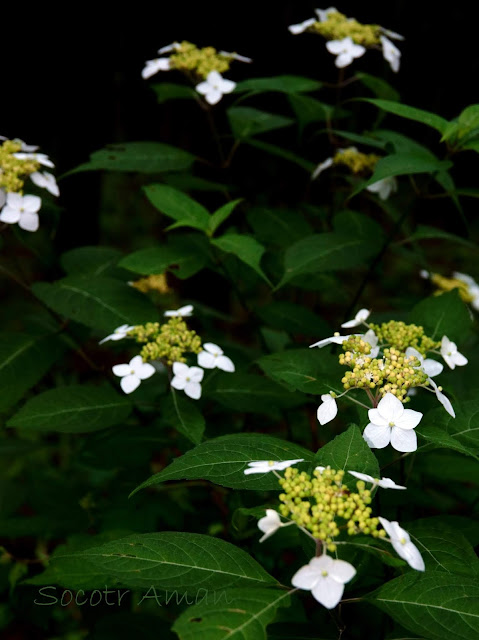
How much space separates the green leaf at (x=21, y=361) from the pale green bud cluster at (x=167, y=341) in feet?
1.26

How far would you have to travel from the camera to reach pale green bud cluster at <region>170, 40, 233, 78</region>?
6.51ft

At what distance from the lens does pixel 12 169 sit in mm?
1716

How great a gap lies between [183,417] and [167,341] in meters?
0.20

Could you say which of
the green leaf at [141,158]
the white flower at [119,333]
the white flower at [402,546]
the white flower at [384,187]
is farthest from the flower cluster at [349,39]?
the white flower at [402,546]

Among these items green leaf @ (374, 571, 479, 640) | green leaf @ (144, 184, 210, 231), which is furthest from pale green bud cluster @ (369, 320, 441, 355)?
green leaf @ (144, 184, 210, 231)

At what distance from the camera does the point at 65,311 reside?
1.76m

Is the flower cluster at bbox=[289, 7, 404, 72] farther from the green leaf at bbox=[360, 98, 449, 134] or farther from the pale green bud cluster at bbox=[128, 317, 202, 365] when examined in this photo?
the pale green bud cluster at bbox=[128, 317, 202, 365]

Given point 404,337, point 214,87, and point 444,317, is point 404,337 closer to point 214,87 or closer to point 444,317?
point 444,317

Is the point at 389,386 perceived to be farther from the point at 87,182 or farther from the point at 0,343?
the point at 87,182

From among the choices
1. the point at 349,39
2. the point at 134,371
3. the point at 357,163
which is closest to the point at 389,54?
the point at 349,39

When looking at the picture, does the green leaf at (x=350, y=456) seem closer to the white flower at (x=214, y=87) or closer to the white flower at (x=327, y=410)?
the white flower at (x=327, y=410)

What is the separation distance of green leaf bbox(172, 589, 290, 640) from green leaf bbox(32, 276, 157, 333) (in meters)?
0.96

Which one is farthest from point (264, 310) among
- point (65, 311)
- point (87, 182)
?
point (87, 182)

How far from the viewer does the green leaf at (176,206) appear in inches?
69.1
